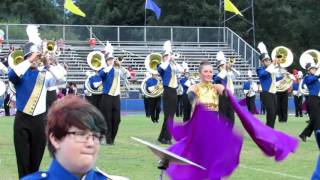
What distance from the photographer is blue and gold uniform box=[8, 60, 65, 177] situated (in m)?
8.12

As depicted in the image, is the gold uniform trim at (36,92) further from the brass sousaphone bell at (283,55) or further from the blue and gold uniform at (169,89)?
the brass sousaphone bell at (283,55)

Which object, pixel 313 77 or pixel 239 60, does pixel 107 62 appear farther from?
pixel 239 60

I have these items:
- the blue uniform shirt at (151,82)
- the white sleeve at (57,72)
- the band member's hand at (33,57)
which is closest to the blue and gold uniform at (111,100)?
the white sleeve at (57,72)

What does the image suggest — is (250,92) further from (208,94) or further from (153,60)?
(208,94)

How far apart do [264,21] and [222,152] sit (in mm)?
50472

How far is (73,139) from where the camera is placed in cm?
286

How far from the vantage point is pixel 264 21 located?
57562 mm

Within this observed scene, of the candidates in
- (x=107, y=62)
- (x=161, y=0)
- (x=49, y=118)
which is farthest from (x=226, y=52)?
(x=49, y=118)

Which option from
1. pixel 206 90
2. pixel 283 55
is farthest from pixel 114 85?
pixel 283 55

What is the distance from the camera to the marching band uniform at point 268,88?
17.6 m

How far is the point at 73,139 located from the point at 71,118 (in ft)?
0.26

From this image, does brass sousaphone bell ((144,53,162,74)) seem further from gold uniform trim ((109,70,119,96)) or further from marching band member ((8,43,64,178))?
marching band member ((8,43,64,178))

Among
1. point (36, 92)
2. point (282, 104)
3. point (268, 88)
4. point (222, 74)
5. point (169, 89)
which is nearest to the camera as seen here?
point (36, 92)

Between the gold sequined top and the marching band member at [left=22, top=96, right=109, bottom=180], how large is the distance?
6880 mm
